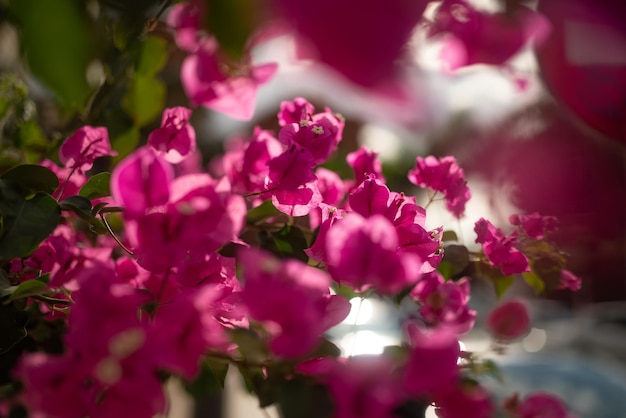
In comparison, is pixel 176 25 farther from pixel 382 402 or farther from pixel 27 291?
pixel 382 402

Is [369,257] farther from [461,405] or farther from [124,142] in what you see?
[124,142]

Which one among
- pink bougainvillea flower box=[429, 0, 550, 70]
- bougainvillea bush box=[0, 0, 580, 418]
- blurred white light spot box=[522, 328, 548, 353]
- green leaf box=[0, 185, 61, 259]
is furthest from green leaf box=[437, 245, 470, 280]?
blurred white light spot box=[522, 328, 548, 353]

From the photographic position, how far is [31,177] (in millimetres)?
426

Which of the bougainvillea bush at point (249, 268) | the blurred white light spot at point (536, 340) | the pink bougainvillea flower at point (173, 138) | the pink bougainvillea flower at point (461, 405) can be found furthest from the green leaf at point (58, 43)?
the blurred white light spot at point (536, 340)

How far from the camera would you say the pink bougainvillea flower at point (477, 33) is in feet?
0.99

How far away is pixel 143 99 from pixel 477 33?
0.43 m

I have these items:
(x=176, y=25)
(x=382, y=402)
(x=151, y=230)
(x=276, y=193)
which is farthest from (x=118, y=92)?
(x=382, y=402)

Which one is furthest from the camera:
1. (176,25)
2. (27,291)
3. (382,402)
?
(176,25)

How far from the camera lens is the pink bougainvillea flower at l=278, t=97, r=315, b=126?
537mm

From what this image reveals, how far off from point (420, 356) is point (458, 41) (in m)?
0.19

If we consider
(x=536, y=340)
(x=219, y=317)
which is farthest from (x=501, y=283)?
(x=536, y=340)

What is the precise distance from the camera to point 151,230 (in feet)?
1.00

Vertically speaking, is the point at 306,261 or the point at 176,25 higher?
the point at 176,25

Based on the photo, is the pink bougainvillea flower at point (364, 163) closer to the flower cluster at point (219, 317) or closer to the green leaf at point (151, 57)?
the flower cluster at point (219, 317)
